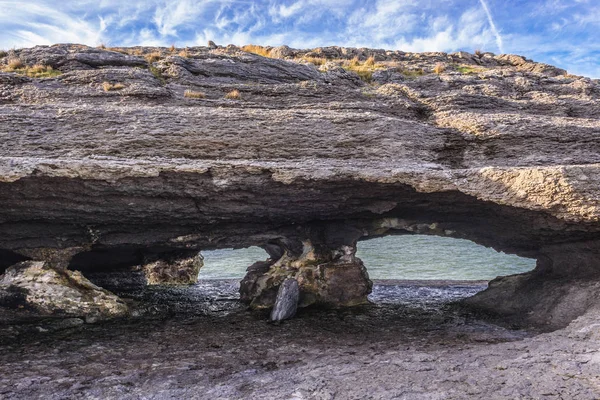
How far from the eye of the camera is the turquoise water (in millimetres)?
41219

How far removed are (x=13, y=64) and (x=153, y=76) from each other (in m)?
6.04

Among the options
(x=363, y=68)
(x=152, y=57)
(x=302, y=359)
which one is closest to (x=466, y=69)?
(x=363, y=68)

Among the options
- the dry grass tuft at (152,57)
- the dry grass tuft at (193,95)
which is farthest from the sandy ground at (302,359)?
the dry grass tuft at (152,57)

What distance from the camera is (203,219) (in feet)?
56.2

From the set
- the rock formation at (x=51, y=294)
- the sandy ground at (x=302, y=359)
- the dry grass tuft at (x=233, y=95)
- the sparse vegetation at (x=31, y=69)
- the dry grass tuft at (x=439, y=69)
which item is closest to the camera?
the sandy ground at (x=302, y=359)

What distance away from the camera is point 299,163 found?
14.2 meters

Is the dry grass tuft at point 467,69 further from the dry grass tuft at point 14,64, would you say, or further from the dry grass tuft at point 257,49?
the dry grass tuft at point 14,64

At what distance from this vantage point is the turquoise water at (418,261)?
41219 mm

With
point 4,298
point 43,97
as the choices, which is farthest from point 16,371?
point 43,97

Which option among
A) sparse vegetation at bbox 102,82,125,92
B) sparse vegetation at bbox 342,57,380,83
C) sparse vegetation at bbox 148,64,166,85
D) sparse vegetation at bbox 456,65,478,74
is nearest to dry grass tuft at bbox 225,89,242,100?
sparse vegetation at bbox 148,64,166,85

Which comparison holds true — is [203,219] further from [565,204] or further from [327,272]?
[565,204]

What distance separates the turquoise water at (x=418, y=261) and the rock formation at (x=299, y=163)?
806 inches

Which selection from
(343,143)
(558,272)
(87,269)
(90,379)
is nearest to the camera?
(90,379)

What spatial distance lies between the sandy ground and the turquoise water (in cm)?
2367
